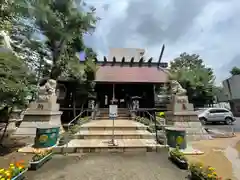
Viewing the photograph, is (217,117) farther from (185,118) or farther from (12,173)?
(12,173)

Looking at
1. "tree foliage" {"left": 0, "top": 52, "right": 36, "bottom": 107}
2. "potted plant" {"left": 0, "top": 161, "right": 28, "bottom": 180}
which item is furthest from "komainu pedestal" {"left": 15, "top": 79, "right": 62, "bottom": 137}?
"potted plant" {"left": 0, "top": 161, "right": 28, "bottom": 180}

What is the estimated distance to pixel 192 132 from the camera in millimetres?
8031

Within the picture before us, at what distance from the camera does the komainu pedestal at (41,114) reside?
7656mm

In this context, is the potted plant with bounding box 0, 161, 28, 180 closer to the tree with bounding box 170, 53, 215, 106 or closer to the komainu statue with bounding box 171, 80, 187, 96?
the komainu statue with bounding box 171, 80, 187, 96

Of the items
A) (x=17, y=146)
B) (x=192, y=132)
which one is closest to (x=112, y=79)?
(x=192, y=132)

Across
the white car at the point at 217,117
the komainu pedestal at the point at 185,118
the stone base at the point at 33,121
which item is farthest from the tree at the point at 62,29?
the white car at the point at 217,117

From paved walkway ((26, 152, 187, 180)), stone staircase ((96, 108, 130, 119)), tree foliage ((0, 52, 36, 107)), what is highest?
tree foliage ((0, 52, 36, 107))

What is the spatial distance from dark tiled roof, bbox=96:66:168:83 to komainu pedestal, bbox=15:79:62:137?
527 centimetres

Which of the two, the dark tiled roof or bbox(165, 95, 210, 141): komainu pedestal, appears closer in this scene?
bbox(165, 95, 210, 141): komainu pedestal

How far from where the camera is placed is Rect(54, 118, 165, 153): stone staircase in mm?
5344

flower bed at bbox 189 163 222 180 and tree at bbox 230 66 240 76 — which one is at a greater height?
tree at bbox 230 66 240 76

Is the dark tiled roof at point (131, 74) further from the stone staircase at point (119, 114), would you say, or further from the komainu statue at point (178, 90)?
the komainu statue at point (178, 90)

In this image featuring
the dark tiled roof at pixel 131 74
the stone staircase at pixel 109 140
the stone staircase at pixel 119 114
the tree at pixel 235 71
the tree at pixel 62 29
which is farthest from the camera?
the tree at pixel 235 71

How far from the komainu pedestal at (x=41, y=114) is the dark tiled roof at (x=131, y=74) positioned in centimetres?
527
